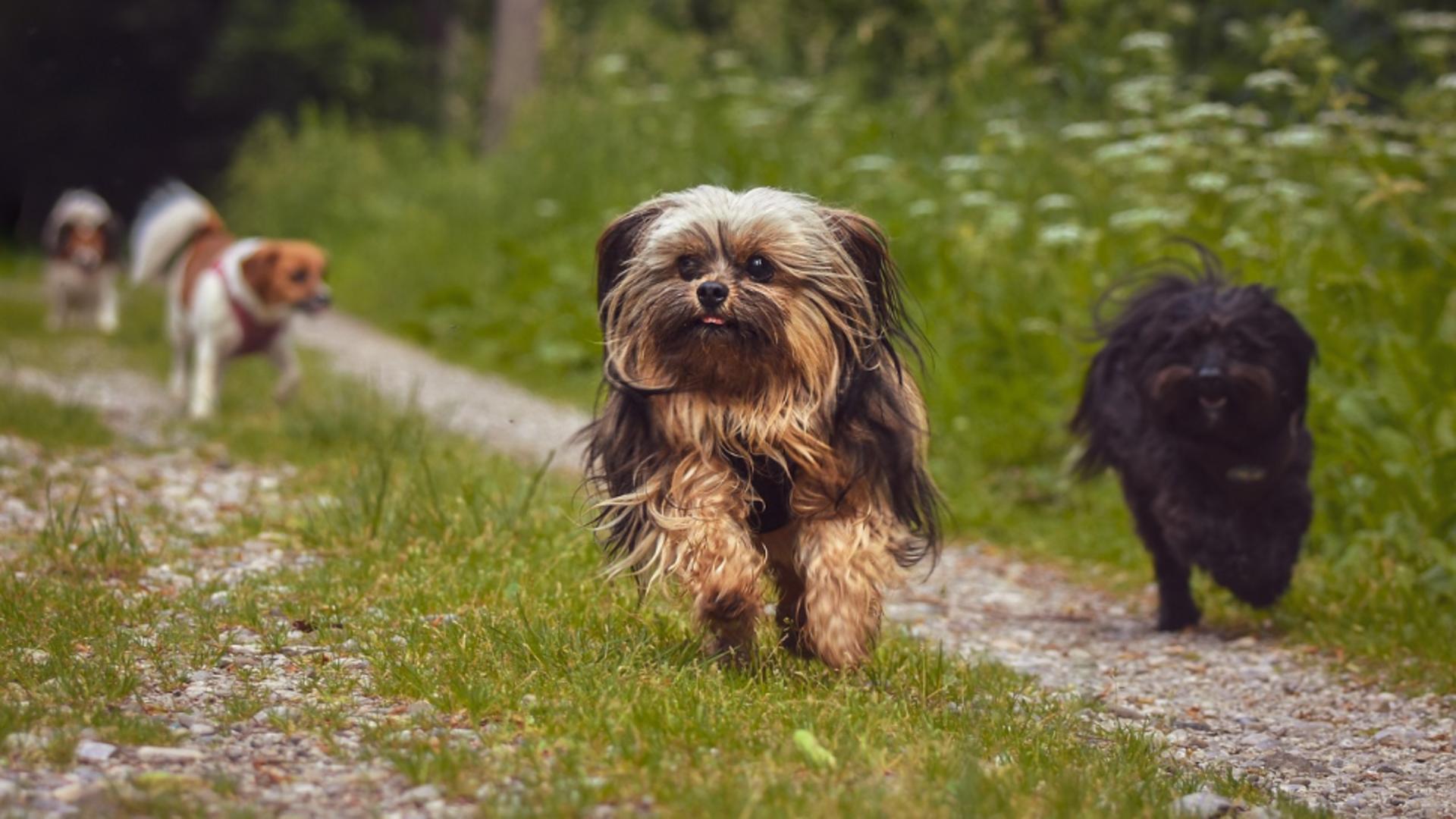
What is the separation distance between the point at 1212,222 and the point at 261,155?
2073cm

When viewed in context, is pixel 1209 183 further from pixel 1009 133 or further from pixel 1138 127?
pixel 1009 133

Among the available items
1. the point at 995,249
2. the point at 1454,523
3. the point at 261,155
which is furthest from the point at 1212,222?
the point at 261,155

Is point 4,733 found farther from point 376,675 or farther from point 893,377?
point 893,377

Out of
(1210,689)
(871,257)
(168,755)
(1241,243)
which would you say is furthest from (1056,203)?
(168,755)

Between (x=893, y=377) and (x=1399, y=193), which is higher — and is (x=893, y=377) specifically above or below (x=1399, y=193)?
below

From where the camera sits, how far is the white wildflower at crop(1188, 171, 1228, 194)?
820 cm

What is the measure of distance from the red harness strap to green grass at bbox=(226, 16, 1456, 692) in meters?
2.07

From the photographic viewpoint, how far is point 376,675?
14.1 ft

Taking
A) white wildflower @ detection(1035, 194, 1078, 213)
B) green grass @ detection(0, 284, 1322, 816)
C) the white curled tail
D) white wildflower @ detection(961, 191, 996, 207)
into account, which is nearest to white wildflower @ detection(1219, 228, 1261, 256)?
white wildflower @ detection(1035, 194, 1078, 213)

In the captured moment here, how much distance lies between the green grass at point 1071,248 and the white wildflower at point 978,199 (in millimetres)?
41

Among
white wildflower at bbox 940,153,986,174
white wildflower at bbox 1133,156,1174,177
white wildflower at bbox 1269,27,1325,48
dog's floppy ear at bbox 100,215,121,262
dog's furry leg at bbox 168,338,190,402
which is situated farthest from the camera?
dog's floppy ear at bbox 100,215,121,262

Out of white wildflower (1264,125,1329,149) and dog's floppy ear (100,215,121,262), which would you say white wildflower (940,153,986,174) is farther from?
dog's floppy ear (100,215,121,262)

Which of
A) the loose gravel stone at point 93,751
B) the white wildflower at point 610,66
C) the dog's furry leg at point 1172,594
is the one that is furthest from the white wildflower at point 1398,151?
the white wildflower at point 610,66

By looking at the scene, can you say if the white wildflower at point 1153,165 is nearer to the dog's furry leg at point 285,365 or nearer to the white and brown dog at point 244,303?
the white and brown dog at point 244,303
